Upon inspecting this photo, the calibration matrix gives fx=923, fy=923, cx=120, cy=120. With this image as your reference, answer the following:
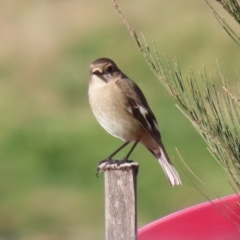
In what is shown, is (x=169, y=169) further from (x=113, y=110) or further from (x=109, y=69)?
(x=109, y=69)

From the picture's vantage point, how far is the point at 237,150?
386 centimetres

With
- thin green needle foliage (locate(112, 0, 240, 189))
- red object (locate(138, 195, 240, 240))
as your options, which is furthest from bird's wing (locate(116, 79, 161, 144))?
thin green needle foliage (locate(112, 0, 240, 189))

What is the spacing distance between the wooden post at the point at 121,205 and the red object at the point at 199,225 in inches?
35.6

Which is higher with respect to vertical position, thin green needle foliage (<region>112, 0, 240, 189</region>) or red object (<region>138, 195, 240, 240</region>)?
thin green needle foliage (<region>112, 0, 240, 189</region>)

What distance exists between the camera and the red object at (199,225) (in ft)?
15.4

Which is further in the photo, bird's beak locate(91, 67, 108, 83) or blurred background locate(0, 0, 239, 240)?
blurred background locate(0, 0, 239, 240)

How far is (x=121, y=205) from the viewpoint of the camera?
3.75 metres

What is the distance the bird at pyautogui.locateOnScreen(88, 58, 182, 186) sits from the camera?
5.43 metres

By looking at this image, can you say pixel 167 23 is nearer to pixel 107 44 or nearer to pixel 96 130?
pixel 107 44

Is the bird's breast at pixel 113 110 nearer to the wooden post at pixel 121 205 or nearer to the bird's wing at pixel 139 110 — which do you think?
the bird's wing at pixel 139 110

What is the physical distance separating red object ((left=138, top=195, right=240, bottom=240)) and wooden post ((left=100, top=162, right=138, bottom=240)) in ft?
2.96


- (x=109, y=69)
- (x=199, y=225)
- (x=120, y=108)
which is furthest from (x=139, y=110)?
(x=199, y=225)

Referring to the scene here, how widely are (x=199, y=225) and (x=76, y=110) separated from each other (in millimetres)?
5727

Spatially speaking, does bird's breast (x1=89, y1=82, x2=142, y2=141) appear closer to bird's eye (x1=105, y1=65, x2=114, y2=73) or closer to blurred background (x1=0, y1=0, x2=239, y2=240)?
bird's eye (x1=105, y1=65, x2=114, y2=73)
